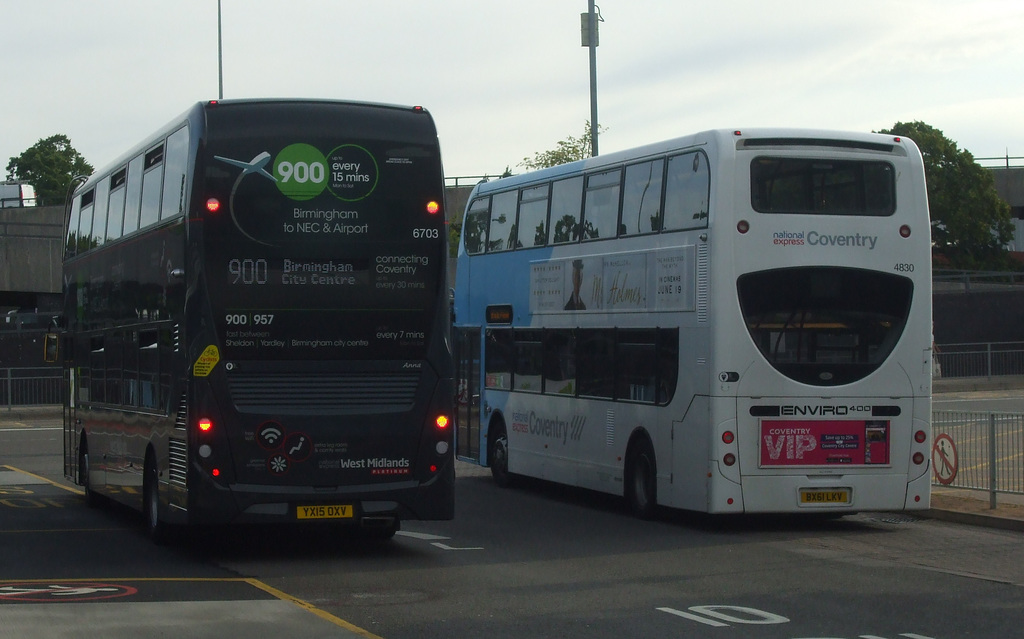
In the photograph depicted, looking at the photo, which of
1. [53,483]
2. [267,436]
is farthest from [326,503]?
[53,483]

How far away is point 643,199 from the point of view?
16812 mm

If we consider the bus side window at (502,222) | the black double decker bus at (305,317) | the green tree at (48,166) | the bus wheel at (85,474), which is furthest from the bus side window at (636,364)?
the green tree at (48,166)

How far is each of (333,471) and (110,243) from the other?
17.3ft

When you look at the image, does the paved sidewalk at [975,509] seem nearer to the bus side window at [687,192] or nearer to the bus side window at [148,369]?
the bus side window at [687,192]

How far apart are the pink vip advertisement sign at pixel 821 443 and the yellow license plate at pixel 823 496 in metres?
0.27

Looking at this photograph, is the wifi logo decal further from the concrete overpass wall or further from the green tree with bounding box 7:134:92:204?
the green tree with bounding box 7:134:92:204

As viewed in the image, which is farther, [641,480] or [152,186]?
[641,480]

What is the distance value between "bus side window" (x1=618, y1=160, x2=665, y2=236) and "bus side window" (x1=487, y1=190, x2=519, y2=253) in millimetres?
3581

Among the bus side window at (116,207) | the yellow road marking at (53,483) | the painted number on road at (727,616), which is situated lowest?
the yellow road marking at (53,483)

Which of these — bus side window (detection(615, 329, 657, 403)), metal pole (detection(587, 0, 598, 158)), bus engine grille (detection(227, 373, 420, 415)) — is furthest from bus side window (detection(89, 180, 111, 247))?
metal pole (detection(587, 0, 598, 158))

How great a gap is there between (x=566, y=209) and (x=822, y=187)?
447 cm

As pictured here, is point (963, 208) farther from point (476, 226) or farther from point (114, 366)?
point (114, 366)

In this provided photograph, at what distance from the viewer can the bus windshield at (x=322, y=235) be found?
41.1 ft

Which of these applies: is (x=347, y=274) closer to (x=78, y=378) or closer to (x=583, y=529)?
(x=583, y=529)
